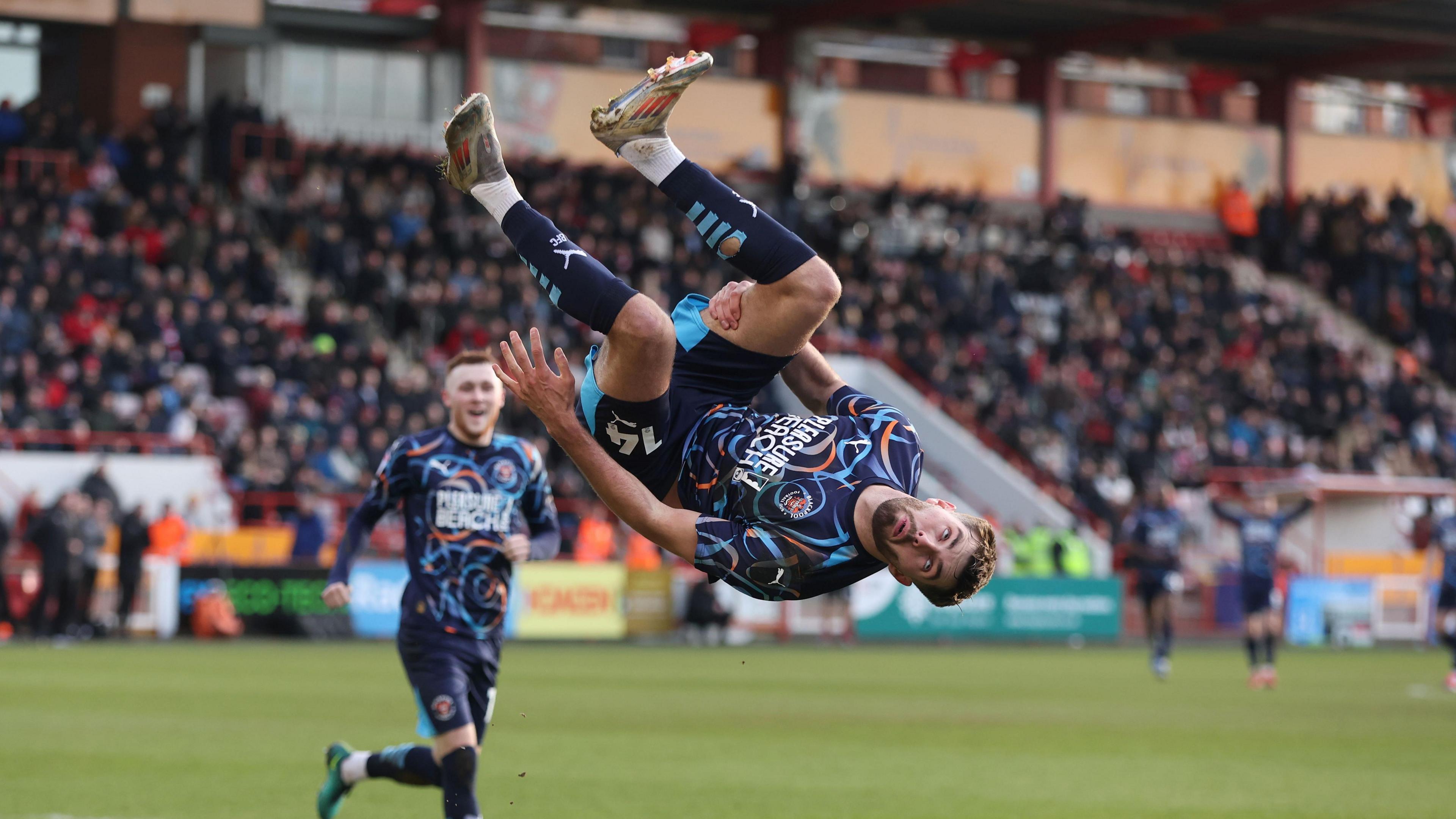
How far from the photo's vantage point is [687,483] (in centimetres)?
666

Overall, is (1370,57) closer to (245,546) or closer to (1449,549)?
(1449,549)

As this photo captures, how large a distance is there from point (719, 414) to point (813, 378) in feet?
1.74

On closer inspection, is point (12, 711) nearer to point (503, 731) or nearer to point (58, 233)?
point (503, 731)

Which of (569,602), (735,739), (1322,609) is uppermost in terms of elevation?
(735,739)

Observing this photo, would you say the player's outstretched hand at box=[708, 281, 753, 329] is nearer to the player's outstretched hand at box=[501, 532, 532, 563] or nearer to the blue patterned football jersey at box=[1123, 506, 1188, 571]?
the player's outstretched hand at box=[501, 532, 532, 563]

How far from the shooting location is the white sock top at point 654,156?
649 centimetres

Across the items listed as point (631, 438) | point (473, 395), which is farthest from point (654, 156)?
point (473, 395)

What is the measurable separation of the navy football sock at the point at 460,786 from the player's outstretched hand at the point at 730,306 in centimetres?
260

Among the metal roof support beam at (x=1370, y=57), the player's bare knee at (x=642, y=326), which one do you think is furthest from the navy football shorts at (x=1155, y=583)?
the metal roof support beam at (x=1370, y=57)

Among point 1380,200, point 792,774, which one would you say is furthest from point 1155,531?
point 1380,200

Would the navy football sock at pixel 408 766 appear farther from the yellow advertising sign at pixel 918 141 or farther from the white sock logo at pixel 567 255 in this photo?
the yellow advertising sign at pixel 918 141

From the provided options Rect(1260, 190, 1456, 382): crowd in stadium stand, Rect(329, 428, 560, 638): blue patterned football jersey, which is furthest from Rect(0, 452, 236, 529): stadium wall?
Rect(1260, 190, 1456, 382): crowd in stadium stand

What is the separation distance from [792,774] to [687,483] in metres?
5.99

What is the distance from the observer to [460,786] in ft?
26.7
